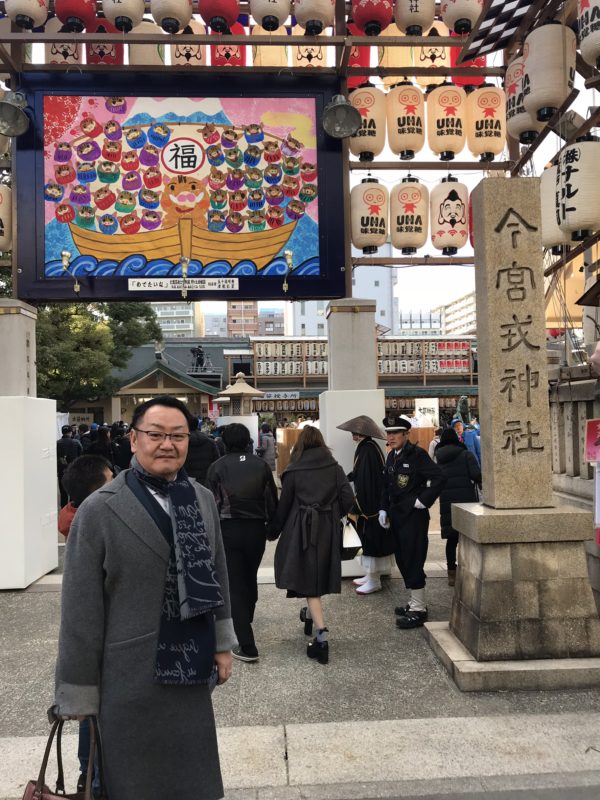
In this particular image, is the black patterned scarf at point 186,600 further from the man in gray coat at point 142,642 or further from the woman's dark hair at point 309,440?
the woman's dark hair at point 309,440

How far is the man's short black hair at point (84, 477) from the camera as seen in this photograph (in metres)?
3.72

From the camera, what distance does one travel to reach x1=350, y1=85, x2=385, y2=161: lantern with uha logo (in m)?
7.75

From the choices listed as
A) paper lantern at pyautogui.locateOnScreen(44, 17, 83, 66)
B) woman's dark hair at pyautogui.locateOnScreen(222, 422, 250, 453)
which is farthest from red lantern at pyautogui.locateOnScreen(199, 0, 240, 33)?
woman's dark hair at pyautogui.locateOnScreen(222, 422, 250, 453)

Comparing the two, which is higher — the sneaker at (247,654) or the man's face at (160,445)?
the man's face at (160,445)

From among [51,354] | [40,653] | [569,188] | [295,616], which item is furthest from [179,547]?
[51,354]

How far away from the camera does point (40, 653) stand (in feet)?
16.5

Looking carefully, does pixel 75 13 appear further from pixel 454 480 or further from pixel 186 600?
pixel 186 600

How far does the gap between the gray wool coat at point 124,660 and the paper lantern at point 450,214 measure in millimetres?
6664

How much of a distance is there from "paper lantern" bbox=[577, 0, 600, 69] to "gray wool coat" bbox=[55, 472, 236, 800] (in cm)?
526

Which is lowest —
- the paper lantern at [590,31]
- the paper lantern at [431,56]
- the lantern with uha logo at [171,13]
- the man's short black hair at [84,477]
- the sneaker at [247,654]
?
the sneaker at [247,654]

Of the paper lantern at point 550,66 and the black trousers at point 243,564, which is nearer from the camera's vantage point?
the black trousers at point 243,564

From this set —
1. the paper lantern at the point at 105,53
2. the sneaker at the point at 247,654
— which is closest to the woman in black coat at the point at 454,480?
the sneaker at the point at 247,654

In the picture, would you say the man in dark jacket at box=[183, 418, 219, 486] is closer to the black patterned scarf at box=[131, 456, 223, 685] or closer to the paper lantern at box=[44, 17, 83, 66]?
the paper lantern at box=[44, 17, 83, 66]

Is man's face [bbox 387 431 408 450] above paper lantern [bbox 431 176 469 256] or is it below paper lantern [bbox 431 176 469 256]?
below
